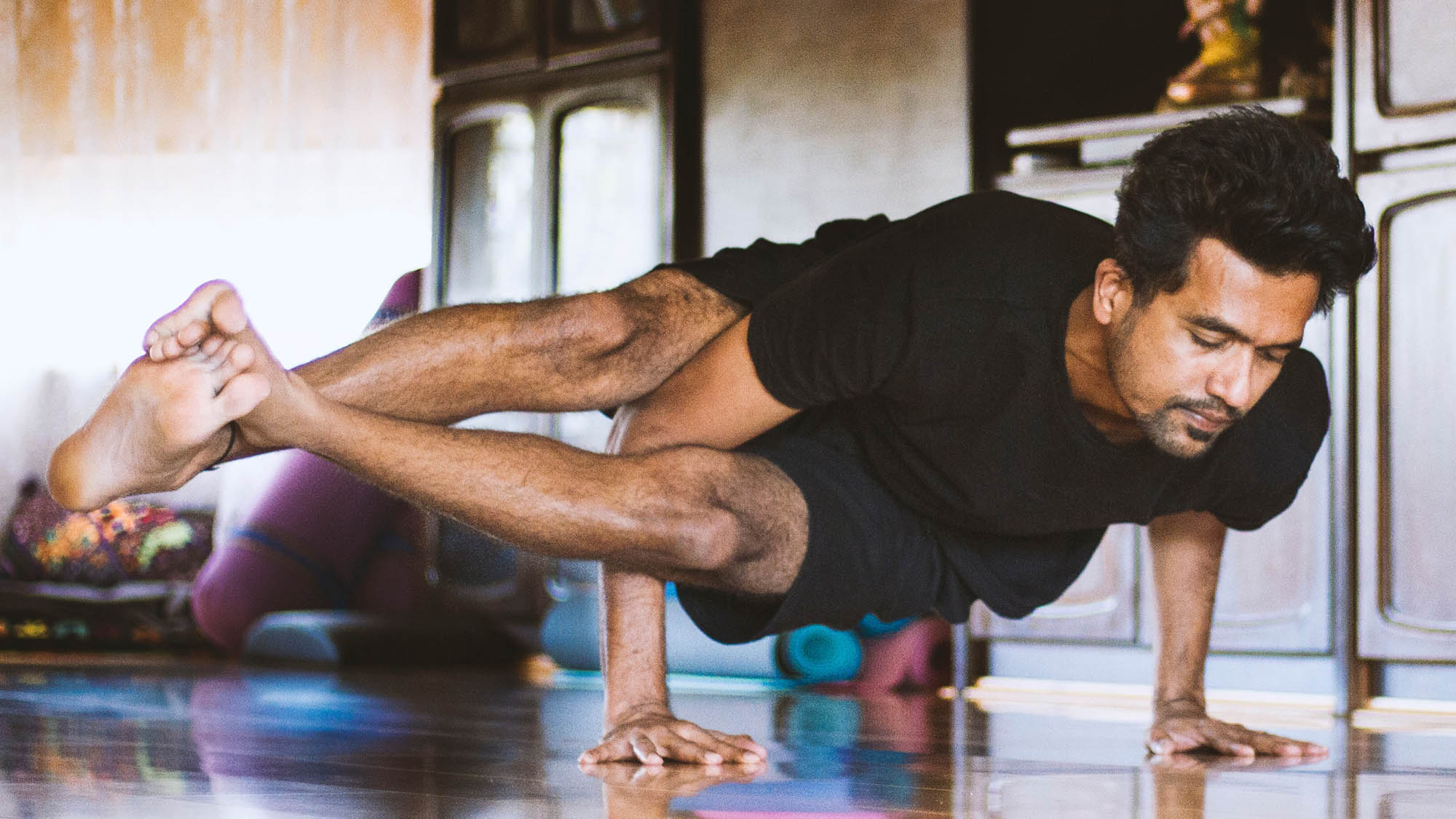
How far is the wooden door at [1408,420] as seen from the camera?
258 cm

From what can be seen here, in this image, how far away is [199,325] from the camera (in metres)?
1.32

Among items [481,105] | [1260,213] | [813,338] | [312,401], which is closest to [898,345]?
[813,338]

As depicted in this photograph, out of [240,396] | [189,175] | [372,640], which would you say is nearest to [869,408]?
[240,396]

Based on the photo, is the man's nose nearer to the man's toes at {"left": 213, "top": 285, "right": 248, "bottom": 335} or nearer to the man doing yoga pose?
the man doing yoga pose

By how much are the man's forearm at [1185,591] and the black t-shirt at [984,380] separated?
0.09 m

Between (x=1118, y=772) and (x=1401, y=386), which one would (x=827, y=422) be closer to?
(x=1118, y=772)

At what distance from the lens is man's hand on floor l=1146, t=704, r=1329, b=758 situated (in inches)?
68.5

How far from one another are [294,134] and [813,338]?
12.2 feet

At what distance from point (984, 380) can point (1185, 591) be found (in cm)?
48

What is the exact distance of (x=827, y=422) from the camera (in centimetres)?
184

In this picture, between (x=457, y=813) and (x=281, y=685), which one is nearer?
(x=457, y=813)

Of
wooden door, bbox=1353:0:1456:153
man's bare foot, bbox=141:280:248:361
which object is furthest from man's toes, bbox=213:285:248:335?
wooden door, bbox=1353:0:1456:153

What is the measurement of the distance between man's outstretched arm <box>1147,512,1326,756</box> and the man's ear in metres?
0.42

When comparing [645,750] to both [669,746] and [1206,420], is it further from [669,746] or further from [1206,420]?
[1206,420]
